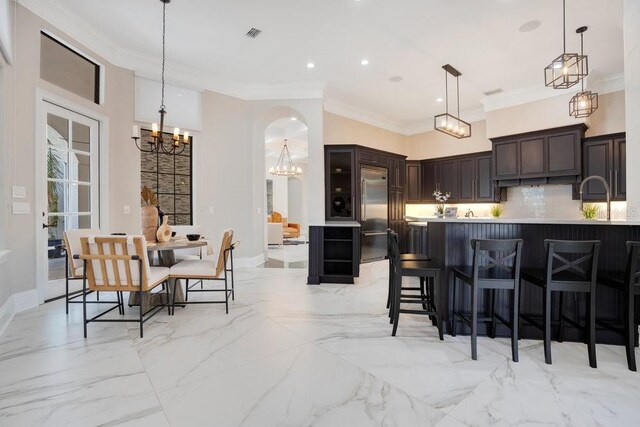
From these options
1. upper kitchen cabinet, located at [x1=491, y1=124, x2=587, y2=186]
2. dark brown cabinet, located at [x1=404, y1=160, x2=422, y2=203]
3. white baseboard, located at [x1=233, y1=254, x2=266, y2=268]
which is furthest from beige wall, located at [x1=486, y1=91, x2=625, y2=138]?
white baseboard, located at [x1=233, y1=254, x2=266, y2=268]

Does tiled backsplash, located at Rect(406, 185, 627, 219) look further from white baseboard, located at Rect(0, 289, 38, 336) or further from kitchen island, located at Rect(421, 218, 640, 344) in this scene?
white baseboard, located at Rect(0, 289, 38, 336)

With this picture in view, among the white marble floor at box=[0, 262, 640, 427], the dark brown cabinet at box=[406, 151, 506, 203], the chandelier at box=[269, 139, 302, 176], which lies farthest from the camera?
the chandelier at box=[269, 139, 302, 176]

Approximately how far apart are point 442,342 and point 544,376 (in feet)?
2.30

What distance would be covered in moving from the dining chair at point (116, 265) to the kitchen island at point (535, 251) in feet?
8.60

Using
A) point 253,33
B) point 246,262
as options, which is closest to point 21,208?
point 246,262

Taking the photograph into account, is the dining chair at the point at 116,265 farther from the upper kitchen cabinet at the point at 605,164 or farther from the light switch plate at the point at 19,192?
the upper kitchen cabinet at the point at 605,164

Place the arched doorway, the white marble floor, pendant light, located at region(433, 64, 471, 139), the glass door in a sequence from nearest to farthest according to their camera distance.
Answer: the white marble floor → the glass door → pendant light, located at region(433, 64, 471, 139) → the arched doorway

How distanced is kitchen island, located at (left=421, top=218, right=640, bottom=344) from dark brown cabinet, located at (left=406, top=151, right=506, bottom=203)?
3.84 m

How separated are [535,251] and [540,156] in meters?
3.61

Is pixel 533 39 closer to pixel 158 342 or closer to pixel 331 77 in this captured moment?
pixel 331 77

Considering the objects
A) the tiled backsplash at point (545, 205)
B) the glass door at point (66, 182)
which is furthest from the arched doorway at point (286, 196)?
the tiled backsplash at point (545, 205)

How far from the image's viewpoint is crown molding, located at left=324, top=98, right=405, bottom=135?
6.46m

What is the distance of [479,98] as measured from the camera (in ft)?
20.2

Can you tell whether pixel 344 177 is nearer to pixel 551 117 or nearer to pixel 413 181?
pixel 413 181
